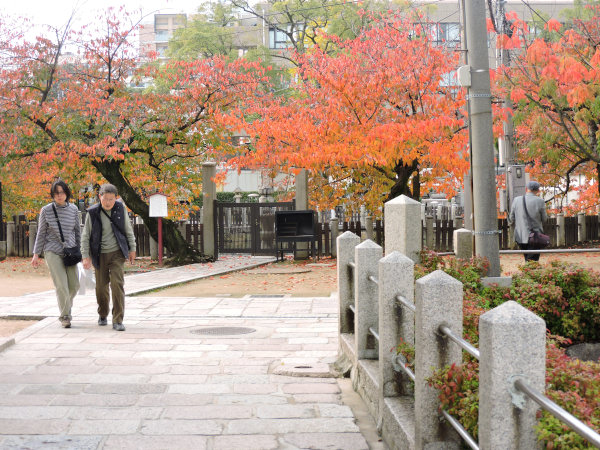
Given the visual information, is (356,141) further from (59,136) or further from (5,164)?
(5,164)

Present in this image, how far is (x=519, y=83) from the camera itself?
16672 millimetres

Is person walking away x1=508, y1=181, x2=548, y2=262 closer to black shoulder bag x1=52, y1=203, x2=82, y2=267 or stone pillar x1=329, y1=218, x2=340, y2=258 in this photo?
black shoulder bag x1=52, y1=203, x2=82, y2=267

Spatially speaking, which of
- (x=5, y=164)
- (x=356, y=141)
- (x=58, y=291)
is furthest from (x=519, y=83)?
(x=5, y=164)

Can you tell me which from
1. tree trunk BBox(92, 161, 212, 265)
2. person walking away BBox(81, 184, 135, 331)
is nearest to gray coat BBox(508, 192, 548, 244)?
person walking away BBox(81, 184, 135, 331)

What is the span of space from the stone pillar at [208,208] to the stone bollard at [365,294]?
16.2 metres

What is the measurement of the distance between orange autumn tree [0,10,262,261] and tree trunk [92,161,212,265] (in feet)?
0.09

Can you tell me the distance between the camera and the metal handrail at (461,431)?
3.44 meters

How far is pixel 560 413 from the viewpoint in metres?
2.46

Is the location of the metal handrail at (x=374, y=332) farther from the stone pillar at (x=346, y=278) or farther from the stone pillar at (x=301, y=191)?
the stone pillar at (x=301, y=191)

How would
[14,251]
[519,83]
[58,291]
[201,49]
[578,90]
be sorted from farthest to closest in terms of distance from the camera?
[201,49], [14,251], [519,83], [578,90], [58,291]

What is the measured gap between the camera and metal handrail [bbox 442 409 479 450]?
3.44 m

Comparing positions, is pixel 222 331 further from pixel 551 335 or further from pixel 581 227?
pixel 581 227

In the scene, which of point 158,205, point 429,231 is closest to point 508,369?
point 158,205

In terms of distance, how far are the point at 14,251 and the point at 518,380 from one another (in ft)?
81.4
